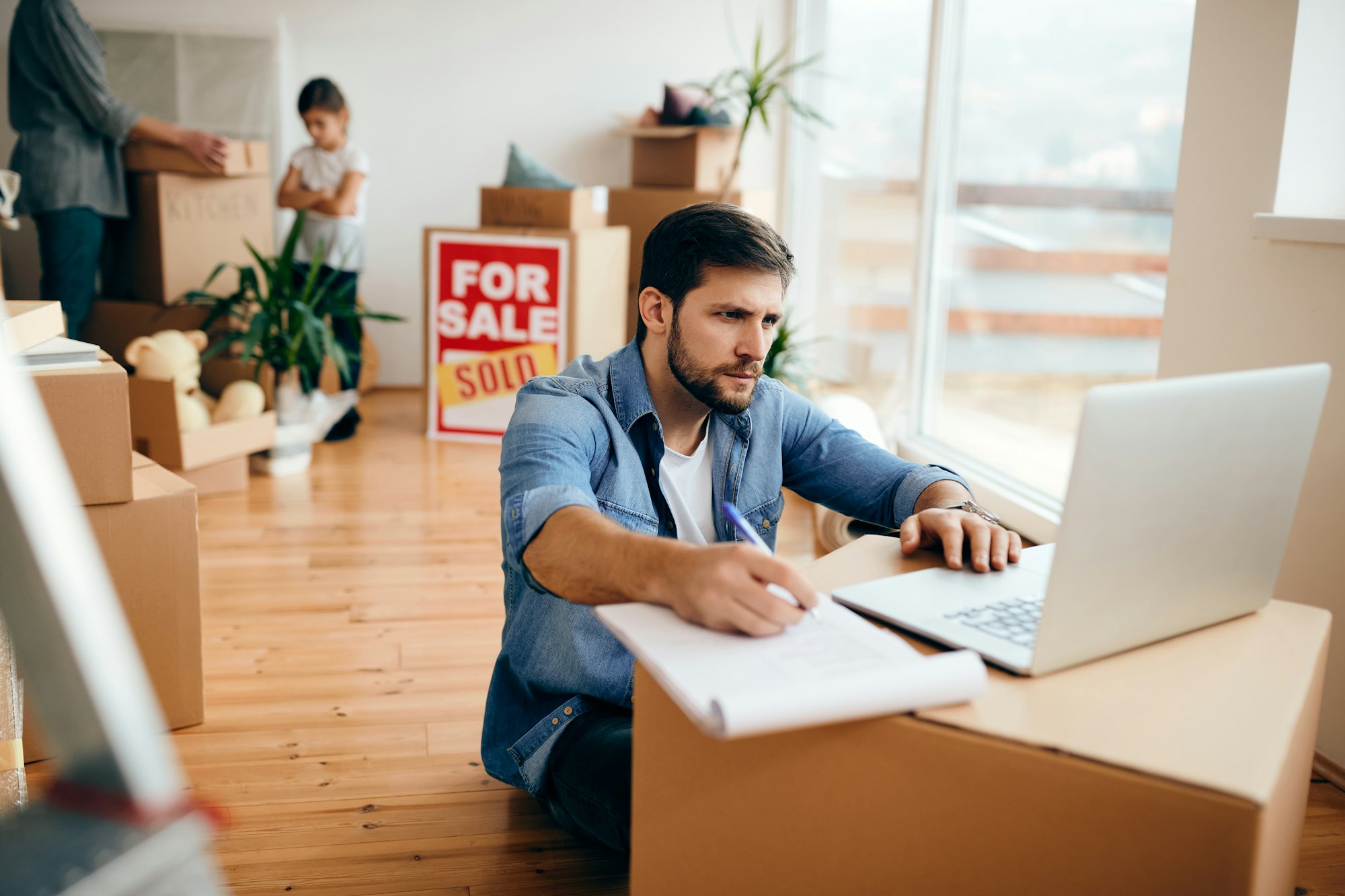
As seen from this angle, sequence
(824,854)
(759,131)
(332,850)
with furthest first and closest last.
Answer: (759,131) < (332,850) < (824,854)

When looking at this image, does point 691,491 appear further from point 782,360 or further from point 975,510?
point 782,360

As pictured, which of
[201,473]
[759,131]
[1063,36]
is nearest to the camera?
[1063,36]

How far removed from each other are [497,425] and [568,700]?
2.71m

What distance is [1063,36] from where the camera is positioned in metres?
2.83

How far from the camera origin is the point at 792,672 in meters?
0.76

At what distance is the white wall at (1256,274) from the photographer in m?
1.71

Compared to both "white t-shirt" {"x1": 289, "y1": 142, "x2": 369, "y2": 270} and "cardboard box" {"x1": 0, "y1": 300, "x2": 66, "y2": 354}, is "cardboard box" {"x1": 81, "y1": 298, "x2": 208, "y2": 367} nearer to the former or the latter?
"white t-shirt" {"x1": 289, "y1": 142, "x2": 369, "y2": 270}

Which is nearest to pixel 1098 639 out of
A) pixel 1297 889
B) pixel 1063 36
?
pixel 1297 889

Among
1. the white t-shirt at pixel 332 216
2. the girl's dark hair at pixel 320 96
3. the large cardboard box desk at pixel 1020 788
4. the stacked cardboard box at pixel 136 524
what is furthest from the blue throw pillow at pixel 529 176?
the large cardboard box desk at pixel 1020 788

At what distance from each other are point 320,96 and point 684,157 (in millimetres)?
1365

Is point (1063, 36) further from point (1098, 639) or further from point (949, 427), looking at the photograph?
point (1098, 639)

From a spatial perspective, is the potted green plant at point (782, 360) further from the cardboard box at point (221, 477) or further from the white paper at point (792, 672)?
the white paper at point (792, 672)

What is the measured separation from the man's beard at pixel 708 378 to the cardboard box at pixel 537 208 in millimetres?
2656

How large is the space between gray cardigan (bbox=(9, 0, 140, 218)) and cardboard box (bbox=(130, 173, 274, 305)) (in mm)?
159
